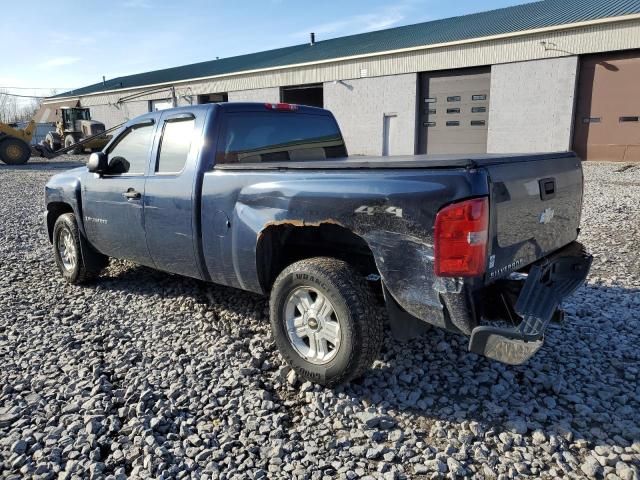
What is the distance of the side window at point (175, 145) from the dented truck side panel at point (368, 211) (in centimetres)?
63

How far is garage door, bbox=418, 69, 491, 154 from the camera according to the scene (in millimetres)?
21484

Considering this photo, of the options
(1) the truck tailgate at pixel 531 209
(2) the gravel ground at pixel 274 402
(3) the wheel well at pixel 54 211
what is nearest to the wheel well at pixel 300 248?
(2) the gravel ground at pixel 274 402

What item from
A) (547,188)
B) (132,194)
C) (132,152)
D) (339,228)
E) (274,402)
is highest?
(132,152)

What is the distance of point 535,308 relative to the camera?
9.78 ft

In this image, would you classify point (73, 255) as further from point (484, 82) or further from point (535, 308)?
point (484, 82)

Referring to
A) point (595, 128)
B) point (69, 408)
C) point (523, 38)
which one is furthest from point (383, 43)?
point (69, 408)

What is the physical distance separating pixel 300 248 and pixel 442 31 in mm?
23891

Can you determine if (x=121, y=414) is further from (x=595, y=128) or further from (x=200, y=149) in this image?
(x=595, y=128)

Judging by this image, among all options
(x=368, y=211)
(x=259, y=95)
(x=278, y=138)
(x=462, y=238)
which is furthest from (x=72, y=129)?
(x=462, y=238)

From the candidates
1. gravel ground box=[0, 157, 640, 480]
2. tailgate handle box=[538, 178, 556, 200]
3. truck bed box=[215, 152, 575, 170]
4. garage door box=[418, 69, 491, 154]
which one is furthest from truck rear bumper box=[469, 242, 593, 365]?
garage door box=[418, 69, 491, 154]

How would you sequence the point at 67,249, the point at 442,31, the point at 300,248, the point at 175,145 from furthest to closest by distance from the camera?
the point at 442,31 → the point at 67,249 → the point at 175,145 → the point at 300,248

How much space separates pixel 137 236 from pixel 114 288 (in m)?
1.16

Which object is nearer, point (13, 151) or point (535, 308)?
point (535, 308)

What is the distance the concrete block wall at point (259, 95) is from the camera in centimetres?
2798
